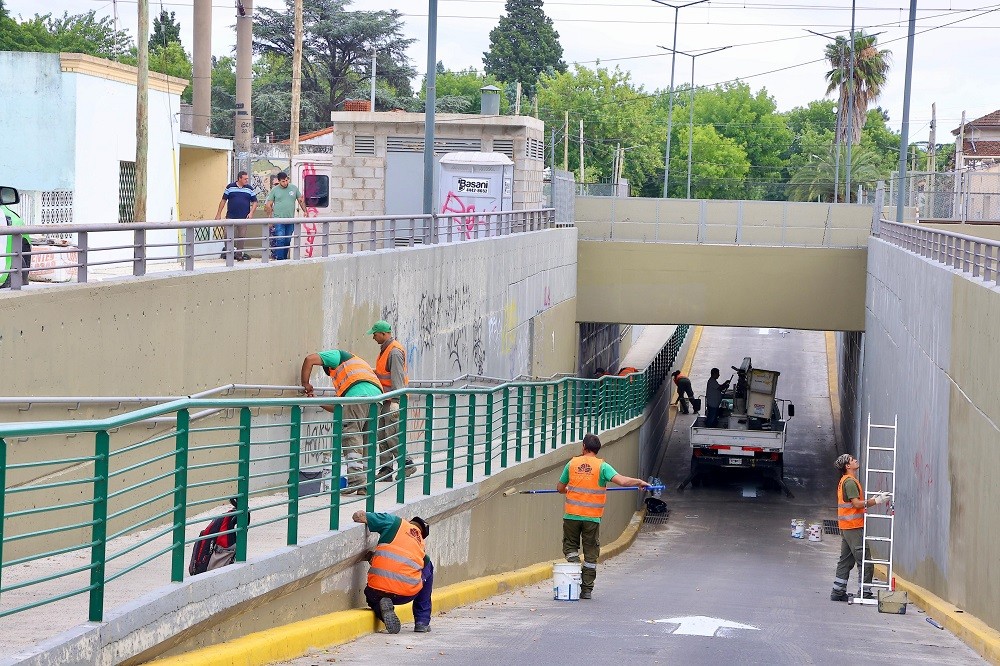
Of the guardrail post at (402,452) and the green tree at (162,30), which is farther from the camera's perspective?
the green tree at (162,30)

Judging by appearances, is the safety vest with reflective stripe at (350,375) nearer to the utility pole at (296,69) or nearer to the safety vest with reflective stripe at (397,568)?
the safety vest with reflective stripe at (397,568)

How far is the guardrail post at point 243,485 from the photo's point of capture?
28.0ft

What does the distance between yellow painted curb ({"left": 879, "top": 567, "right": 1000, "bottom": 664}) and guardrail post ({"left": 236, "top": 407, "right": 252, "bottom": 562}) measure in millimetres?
6385

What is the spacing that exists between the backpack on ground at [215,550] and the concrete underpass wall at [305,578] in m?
0.26

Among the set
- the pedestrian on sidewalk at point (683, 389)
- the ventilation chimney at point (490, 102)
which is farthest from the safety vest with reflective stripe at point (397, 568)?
the pedestrian on sidewalk at point (683, 389)

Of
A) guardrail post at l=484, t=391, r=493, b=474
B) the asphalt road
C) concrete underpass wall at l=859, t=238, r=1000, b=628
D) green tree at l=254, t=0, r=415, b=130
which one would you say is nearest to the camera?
the asphalt road

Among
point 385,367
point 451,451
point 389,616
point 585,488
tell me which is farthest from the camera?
point 385,367

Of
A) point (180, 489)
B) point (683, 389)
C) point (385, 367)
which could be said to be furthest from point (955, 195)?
point (180, 489)

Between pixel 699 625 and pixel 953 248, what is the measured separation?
364 inches

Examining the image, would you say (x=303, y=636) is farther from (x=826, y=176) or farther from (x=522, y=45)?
(x=522, y=45)

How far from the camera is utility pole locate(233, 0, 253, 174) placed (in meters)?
45.1

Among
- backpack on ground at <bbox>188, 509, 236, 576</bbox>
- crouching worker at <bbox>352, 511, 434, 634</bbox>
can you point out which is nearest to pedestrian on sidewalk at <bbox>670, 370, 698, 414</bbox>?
crouching worker at <bbox>352, 511, 434, 634</bbox>

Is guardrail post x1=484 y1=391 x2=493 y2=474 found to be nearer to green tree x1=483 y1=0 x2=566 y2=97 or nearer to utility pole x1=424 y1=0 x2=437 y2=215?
utility pole x1=424 y1=0 x2=437 y2=215

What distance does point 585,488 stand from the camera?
14.8m
